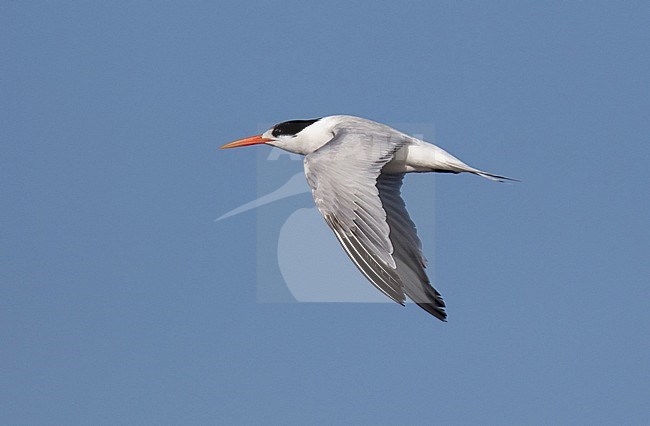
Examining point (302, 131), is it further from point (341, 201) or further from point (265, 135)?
point (341, 201)

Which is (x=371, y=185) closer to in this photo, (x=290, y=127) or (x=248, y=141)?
(x=290, y=127)

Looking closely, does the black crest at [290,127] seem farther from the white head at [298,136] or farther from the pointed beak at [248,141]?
the pointed beak at [248,141]

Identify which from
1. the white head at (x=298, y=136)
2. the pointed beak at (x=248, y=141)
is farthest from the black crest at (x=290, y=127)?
the pointed beak at (x=248, y=141)

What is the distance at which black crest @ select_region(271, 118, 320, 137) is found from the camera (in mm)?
11922

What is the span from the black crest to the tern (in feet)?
0.04

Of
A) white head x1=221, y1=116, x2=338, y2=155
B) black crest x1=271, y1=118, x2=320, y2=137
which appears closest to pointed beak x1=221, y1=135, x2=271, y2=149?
white head x1=221, y1=116, x2=338, y2=155

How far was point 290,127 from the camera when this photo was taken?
12125 millimetres

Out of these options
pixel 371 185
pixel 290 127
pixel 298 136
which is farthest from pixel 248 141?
pixel 371 185

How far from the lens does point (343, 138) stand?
10.2 metres

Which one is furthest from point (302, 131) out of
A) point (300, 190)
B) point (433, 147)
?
point (433, 147)

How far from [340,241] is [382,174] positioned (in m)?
2.29

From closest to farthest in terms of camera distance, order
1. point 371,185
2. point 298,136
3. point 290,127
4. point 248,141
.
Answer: point 371,185
point 298,136
point 290,127
point 248,141

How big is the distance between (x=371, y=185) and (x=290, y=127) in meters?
3.01

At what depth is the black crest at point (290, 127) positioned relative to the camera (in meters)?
11.9
